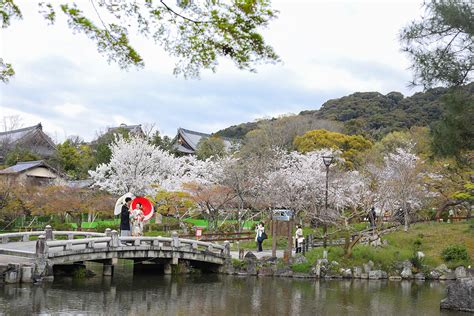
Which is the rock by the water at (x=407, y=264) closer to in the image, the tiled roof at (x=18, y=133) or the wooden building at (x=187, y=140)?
the wooden building at (x=187, y=140)

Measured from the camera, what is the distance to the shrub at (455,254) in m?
19.9

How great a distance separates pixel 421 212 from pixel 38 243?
21.7m

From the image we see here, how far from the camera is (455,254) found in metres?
19.9

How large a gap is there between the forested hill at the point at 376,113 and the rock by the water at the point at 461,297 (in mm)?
27651

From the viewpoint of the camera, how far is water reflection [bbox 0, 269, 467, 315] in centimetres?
1196

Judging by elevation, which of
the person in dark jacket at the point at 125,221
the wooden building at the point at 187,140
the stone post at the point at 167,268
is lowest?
the stone post at the point at 167,268

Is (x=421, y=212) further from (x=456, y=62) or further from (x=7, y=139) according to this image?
(x=7, y=139)

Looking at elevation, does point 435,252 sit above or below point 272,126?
below

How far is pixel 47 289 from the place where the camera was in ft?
44.4

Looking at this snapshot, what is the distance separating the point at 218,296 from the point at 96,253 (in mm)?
4083

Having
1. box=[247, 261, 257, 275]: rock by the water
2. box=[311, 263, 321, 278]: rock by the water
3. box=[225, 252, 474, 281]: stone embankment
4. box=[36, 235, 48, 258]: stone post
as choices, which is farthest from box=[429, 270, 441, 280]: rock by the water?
box=[36, 235, 48, 258]: stone post

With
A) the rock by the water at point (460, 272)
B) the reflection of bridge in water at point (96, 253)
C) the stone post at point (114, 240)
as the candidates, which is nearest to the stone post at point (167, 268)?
the reflection of bridge in water at point (96, 253)

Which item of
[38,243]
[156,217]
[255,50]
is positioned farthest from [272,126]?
[255,50]

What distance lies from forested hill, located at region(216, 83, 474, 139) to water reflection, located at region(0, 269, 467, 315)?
2576 cm
